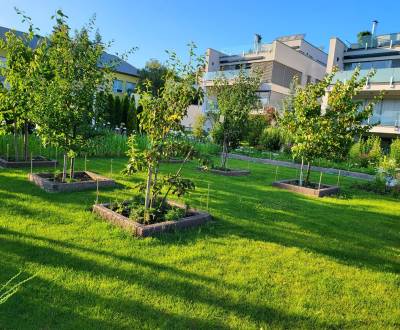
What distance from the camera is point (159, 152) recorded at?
228 inches

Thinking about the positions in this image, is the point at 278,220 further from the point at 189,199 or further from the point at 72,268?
the point at 72,268

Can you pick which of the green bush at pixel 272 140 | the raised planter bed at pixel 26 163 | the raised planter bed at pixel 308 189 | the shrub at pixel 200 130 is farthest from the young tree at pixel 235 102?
the green bush at pixel 272 140

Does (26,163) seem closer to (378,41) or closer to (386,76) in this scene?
(386,76)

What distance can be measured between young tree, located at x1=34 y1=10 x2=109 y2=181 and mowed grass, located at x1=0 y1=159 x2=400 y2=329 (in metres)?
1.36

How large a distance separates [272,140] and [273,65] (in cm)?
1631

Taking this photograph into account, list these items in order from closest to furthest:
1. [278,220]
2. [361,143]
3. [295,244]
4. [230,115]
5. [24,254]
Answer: [24,254] < [295,244] < [278,220] < [230,115] < [361,143]

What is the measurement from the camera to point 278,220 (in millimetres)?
6859

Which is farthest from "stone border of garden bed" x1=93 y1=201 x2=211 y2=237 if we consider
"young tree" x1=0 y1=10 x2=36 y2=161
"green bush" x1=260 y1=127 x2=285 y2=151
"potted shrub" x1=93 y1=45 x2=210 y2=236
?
"green bush" x1=260 y1=127 x2=285 y2=151

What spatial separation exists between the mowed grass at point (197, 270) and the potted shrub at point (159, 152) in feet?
0.90

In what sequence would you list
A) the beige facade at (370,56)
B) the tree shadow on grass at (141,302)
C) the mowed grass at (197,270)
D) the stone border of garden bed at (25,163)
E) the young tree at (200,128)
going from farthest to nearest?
the beige facade at (370,56)
the young tree at (200,128)
the stone border of garden bed at (25,163)
the mowed grass at (197,270)
the tree shadow on grass at (141,302)

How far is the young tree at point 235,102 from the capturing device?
41.4 feet

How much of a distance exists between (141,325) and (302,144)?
821cm

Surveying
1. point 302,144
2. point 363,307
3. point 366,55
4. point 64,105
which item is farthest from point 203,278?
point 366,55

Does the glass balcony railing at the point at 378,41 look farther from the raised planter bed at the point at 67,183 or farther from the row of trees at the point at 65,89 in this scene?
the raised planter bed at the point at 67,183
